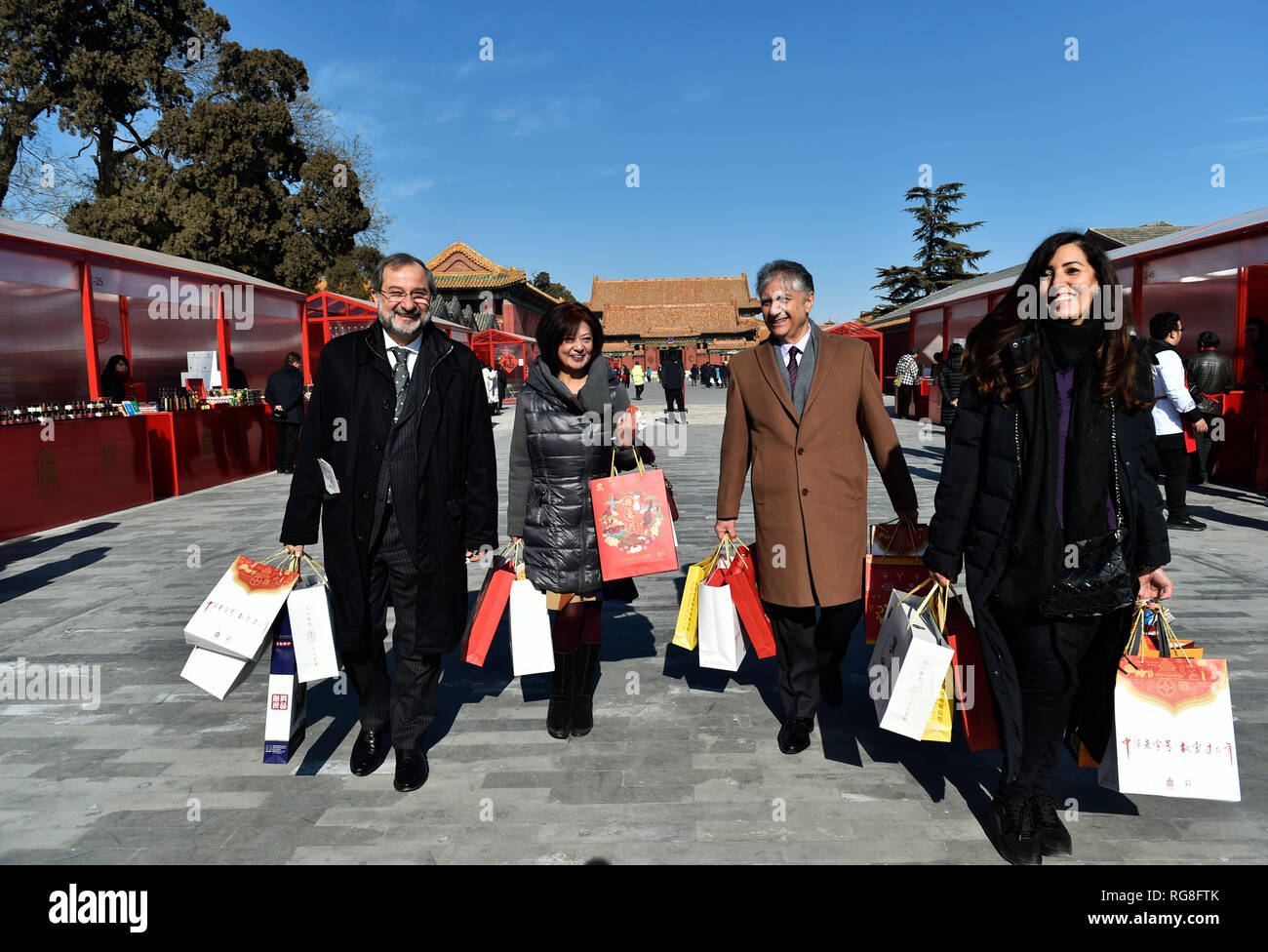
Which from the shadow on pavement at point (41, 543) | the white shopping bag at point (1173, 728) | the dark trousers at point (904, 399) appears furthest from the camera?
the dark trousers at point (904, 399)

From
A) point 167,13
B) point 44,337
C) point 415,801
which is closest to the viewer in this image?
point 415,801

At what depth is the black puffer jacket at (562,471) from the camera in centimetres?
326

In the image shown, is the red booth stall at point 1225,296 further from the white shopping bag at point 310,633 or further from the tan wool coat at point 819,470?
the white shopping bag at point 310,633

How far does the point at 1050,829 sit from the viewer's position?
2432 millimetres

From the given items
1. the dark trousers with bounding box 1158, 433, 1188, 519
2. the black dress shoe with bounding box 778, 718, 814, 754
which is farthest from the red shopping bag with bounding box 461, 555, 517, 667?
the dark trousers with bounding box 1158, 433, 1188, 519

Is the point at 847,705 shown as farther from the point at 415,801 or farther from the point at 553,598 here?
the point at 415,801

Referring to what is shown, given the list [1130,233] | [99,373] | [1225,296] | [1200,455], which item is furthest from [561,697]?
[1130,233]

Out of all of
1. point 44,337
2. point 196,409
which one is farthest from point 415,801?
point 44,337

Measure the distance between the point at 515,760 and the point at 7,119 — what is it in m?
26.2

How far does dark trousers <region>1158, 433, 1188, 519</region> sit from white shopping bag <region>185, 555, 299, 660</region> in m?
5.35

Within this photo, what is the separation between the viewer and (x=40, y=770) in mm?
3143

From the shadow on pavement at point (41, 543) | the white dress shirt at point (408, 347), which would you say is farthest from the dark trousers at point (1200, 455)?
the shadow on pavement at point (41, 543)

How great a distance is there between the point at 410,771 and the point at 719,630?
124 centimetres

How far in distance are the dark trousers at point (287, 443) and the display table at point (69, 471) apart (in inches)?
103
